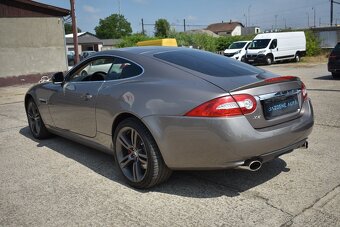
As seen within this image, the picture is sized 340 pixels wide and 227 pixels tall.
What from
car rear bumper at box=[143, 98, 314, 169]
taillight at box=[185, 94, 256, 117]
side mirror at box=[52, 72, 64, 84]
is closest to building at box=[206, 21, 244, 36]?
side mirror at box=[52, 72, 64, 84]

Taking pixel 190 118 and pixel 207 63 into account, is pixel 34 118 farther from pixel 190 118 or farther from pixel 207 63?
pixel 190 118

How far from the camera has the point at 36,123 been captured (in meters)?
6.30

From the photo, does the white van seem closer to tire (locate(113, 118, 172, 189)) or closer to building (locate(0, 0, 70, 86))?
building (locate(0, 0, 70, 86))

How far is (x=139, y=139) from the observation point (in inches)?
155

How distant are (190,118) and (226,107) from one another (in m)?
0.33

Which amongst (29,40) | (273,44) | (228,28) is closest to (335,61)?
(273,44)

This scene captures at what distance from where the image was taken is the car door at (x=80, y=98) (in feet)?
15.0

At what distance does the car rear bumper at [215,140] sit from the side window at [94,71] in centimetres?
125

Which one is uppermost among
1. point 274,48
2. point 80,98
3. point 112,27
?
point 112,27

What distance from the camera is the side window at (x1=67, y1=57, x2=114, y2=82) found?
4663 millimetres

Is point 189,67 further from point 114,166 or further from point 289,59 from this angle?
point 289,59

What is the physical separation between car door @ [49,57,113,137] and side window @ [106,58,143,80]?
127 mm

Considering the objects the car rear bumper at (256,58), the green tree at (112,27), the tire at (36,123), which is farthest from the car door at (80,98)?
the green tree at (112,27)

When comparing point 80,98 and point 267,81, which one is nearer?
point 267,81
